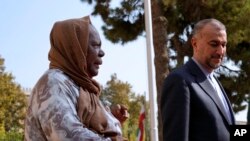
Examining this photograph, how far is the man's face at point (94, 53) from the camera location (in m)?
2.38

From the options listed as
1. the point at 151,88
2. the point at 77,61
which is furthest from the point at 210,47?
the point at 151,88

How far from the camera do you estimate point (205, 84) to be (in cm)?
339

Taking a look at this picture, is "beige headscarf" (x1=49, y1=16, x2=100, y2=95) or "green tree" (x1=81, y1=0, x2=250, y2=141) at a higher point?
"green tree" (x1=81, y1=0, x2=250, y2=141)

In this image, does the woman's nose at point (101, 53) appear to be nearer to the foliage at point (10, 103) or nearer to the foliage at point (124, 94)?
the foliage at point (10, 103)

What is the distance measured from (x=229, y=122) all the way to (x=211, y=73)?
335 millimetres

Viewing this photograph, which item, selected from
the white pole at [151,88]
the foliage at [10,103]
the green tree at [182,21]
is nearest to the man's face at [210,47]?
the white pole at [151,88]

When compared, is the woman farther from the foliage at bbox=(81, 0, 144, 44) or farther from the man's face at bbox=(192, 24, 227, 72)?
the foliage at bbox=(81, 0, 144, 44)

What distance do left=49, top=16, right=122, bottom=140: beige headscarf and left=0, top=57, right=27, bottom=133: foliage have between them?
29.7m

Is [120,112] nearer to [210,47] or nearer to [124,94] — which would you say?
[210,47]

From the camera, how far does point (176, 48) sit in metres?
16.6

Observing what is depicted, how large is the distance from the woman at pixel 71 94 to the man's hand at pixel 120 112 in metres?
0.12

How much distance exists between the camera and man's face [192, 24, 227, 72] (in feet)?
11.2

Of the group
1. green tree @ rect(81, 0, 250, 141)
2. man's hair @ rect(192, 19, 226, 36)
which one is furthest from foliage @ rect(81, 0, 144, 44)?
man's hair @ rect(192, 19, 226, 36)

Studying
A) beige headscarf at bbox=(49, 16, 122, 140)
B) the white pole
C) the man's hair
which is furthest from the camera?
the white pole
